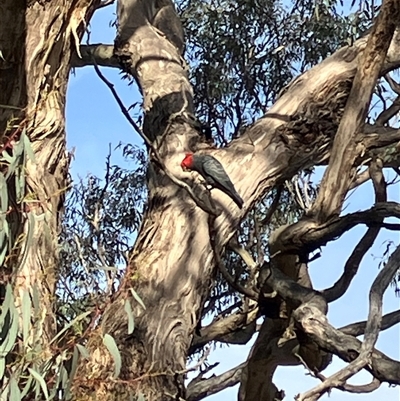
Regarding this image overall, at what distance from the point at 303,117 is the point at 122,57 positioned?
94 cm

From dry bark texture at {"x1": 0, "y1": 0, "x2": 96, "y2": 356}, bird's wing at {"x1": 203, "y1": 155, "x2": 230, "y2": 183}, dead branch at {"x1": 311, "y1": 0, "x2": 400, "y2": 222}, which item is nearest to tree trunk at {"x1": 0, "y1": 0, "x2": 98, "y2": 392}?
dry bark texture at {"x1": 0, "y1": 0, "x2": 96, "y2": 356}

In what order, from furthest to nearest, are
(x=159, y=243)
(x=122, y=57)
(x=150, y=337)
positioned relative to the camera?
(x=122, y=57), (x=159, y=243), (x=150, y=337)

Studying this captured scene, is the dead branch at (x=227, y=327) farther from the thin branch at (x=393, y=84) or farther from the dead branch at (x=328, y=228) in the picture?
the thin branch at (x=393, y=84)

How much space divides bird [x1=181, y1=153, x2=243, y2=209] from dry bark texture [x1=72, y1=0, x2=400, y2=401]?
8 centimetres

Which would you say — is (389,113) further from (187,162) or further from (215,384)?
(215,384)

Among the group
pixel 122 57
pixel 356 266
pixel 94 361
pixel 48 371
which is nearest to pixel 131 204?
pixel 122 57

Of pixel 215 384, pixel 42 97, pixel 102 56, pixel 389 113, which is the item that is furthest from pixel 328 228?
pixel 102 56

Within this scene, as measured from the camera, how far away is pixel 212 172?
9.96 ft

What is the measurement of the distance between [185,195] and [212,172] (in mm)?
191

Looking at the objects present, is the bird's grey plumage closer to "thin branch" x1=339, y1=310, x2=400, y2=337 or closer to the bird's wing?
the bird's wing

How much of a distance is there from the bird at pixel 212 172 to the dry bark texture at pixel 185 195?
81mm

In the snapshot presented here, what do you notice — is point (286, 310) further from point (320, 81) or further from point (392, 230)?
point (320, 81)

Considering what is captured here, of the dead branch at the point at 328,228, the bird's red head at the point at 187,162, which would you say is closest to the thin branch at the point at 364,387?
the dead branch at the point at 328,228

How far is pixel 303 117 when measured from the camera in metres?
3.46
